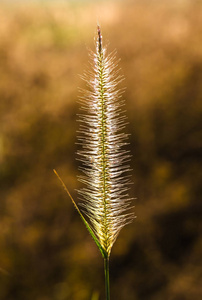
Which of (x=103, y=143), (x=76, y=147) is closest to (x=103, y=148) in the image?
(x=103, y=143)

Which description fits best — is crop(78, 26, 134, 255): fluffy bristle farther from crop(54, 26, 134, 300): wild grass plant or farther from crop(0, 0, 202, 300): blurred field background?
crop(0, 0, 202, 300): blurred field background

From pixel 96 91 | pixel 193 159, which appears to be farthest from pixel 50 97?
pixel 96 91

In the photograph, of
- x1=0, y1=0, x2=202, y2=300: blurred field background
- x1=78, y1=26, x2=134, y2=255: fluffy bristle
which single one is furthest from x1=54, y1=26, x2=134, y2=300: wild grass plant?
x1=0, y1=0, x2=202, y2=300: blurred field background

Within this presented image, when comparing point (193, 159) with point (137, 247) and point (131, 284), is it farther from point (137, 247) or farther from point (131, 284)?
point (131, 284)

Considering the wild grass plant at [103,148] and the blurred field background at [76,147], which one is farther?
the blurred field background at [76,147]

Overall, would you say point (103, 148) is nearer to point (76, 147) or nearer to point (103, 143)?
point (103, 143)

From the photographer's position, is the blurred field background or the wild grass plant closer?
the wild grass plant

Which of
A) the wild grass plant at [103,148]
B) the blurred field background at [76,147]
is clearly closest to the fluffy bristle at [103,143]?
the wild grass plant at [103,148]

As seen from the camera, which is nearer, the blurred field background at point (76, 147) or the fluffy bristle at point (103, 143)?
the fluffy bristle at point (103, 143)

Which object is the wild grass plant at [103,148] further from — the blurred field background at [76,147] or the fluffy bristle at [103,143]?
the blurred field background at [76,147]
